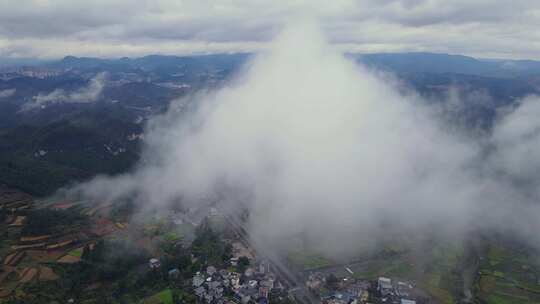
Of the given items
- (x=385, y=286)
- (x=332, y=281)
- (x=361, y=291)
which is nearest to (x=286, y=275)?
(x=332, y=281)

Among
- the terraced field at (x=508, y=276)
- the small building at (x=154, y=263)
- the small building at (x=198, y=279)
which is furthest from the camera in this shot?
the small building at (x=154, y=263)

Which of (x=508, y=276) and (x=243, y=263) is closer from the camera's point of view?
(x=243, y=263)

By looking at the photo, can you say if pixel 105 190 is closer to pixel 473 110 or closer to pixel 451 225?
pixel 451 225

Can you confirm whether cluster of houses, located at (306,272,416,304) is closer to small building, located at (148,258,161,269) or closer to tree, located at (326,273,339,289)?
tree, located at (326,273,339,289)

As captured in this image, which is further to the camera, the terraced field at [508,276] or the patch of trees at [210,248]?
the patch of trees at [210,248]

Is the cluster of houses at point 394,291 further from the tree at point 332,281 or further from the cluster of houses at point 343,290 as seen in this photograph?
the tree at point 332,281

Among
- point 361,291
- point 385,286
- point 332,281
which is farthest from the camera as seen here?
point 332,281

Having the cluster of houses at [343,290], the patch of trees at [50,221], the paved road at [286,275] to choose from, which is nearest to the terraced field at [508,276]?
the cluster of houses at [343,290]

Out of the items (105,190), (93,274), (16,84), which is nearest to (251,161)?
(105,190)

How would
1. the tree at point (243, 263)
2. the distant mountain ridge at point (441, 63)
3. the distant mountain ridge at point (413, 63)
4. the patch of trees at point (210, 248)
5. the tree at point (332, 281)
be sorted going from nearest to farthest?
the tree at point (332, 281)
the tree at point (243, 263)
the patch of trees at point (210, 248)
the distant mountain ridge at point (441, 63)
the distant mountain ridge at point (413, 63)

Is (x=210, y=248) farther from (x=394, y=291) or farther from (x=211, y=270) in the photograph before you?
(x=394, y=291)
